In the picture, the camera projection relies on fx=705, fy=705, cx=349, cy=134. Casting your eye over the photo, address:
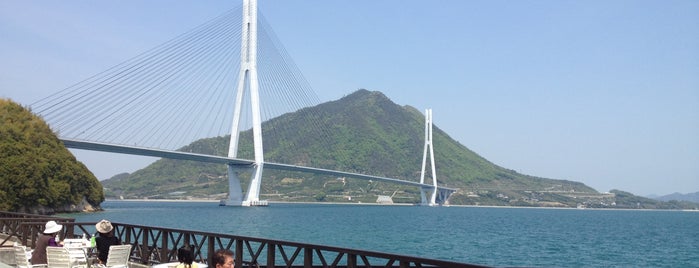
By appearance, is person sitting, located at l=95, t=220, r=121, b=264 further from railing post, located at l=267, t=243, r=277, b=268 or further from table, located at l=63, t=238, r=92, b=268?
railing post, located at l=267, t=243, r=277, b=268

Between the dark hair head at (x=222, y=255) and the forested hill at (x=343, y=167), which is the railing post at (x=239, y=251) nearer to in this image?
the dark hair head at (x=222, y=255)

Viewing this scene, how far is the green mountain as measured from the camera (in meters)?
151

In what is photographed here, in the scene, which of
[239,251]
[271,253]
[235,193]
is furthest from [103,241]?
[235,193]

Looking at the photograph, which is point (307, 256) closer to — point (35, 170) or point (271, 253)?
point (271, 253)

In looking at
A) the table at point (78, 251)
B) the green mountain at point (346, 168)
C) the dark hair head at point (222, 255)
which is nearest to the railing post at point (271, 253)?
the table at point (78, 251)

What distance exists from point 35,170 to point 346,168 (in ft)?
346

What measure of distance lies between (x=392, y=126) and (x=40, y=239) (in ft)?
584

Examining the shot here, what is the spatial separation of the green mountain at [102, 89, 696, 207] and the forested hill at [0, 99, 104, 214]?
72129mm

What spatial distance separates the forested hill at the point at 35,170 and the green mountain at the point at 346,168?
7213cm

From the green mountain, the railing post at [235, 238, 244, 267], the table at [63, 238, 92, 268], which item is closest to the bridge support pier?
the green mountain

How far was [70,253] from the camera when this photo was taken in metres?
10.3

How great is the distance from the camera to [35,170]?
53.0 m

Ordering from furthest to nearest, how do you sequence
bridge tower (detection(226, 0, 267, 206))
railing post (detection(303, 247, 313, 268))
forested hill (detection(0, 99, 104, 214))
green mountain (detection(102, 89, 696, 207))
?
green mountain (detection(102, 89, 696, 207)) → bridge tower (detection(226, 0, 267, 206)) → forested hill (detection(0, 99, 104, 214)) → railing post (detection(303, 247, 313, 268))

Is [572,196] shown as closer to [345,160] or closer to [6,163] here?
[345,160]
